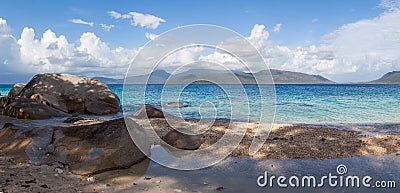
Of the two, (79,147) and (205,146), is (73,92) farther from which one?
(79,147)

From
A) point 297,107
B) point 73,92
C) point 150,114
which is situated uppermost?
point 73,92

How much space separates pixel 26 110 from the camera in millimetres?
13117

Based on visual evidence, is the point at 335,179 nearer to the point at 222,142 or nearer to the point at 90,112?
the point at 222,142

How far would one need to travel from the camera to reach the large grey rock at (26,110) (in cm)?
1303

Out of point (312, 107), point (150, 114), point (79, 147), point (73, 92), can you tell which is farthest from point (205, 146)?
point (312, 107)

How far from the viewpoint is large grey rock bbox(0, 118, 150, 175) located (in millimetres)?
6727

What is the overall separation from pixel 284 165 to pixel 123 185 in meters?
3.92

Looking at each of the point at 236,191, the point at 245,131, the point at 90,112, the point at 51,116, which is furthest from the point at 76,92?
the point at 236,191

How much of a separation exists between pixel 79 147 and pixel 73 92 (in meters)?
12.9

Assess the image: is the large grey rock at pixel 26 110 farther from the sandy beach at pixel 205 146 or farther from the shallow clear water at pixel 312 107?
the sandy beach at pixel 205 146

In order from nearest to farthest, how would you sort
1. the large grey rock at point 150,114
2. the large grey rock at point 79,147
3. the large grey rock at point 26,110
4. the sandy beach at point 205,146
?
the sandy beach at point 205,146 → the large grey rock at point 79,147 → the large grey rock at point 26,110 → the large grey rock at point 150,114

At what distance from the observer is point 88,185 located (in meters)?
5.86

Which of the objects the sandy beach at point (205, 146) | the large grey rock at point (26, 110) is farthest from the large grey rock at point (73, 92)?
the sandy beach at point (205, 146)

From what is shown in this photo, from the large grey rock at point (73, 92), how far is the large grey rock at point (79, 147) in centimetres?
1065
